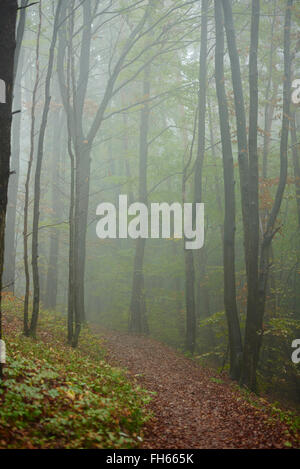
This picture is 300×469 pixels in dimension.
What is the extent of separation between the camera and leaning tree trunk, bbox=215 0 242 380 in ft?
33.5

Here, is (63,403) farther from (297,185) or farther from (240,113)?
(297,185)

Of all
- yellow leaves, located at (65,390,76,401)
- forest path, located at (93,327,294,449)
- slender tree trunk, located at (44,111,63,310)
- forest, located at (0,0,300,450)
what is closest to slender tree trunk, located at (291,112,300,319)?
forest, located at (0,0,300,450)

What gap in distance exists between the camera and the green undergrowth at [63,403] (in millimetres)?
4086

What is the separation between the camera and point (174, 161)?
18.2 meters

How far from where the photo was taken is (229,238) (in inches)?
420

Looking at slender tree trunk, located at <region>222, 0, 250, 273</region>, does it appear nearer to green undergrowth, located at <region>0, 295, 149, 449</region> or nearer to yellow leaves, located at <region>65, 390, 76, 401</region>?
green undergrowth, located at <region>0, 295, 149, 449</region>

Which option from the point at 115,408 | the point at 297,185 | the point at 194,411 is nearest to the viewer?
the point at 115,408

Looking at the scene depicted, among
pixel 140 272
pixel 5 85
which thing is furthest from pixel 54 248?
pixel 5 85

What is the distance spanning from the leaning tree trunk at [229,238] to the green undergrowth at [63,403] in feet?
13.0

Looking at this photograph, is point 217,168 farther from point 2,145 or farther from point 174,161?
point 2,145

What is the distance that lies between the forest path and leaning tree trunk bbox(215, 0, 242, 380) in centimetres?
88

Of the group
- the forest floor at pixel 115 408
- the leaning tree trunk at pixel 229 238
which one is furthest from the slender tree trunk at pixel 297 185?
the forest floor at pixel 115 408

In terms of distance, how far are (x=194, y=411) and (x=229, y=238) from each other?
5255 mm
